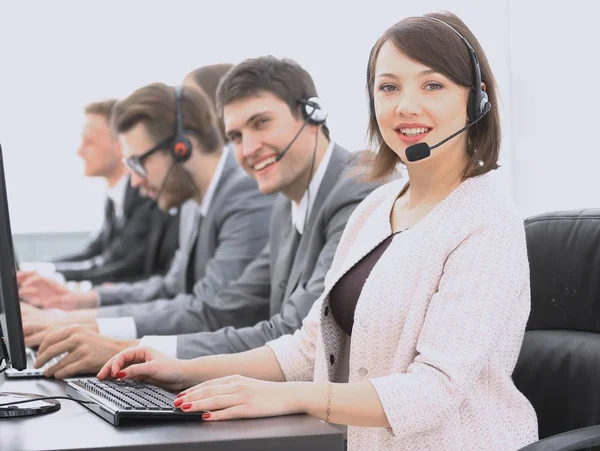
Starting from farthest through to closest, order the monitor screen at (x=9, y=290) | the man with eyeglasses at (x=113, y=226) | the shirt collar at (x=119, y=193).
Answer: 1. the shirt collar at (x=119, y=193)
2. the man with eyeglasses at (x=113, y=226)
3. the monitor screen at (x=9, y=290)

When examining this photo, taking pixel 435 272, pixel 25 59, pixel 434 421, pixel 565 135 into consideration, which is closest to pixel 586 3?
pixel 565 135

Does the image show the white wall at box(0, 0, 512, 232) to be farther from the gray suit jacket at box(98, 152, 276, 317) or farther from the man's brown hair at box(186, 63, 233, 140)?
the gray suit jacket at box(98, 152, 276, 317)

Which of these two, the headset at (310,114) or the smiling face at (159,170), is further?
the smiling face at (159,170)

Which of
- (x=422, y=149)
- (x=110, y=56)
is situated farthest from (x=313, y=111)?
(x=110, y=56)

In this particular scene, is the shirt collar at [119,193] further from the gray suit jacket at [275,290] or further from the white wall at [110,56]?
the gray suit jacket at [275,290]

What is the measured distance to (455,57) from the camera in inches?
59.8

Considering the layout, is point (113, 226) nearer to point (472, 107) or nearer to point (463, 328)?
point (472, 107)

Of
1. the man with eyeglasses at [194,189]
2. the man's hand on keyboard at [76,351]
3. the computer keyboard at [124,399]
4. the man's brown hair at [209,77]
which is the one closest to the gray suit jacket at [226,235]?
the man with eyeglasses at [194,189]

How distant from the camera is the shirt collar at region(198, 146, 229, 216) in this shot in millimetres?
3100

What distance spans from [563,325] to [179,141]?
1773mm

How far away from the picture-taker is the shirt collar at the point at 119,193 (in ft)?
15.7

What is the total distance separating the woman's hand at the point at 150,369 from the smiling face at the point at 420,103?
52 centimetres

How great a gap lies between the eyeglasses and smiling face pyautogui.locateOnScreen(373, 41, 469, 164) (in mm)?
1761

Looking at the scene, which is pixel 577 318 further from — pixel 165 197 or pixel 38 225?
pixel 38 225
